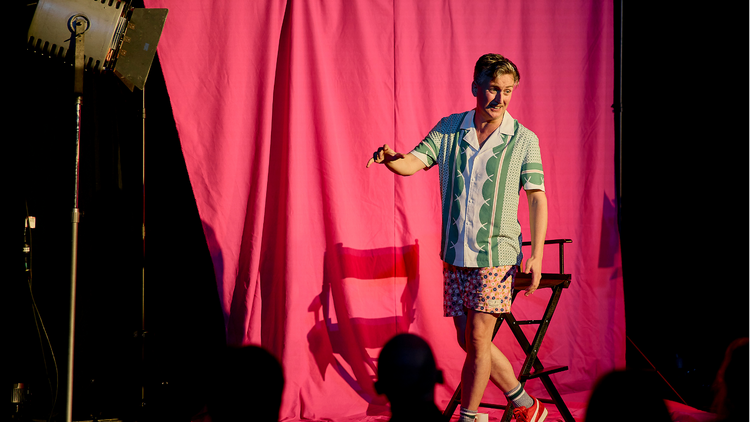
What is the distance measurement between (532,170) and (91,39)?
1.95 metres

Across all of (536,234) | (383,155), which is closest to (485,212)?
(536,234)

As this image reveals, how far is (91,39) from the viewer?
2.29 metres

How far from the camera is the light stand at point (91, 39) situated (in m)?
2.20

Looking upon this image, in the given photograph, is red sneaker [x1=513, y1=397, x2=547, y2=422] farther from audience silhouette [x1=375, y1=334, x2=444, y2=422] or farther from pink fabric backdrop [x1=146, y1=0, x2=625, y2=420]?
audience silhouette [x1=375, y1=334, x2=444, y2=422]

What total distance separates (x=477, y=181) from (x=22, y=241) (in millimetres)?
2284

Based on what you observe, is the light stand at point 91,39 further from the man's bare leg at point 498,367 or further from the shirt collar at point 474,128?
the man's bare leg at point 498,367

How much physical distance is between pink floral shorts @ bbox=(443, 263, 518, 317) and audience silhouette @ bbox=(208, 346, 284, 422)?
1.18 m

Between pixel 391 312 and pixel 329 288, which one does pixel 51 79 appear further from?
pixel 391 312

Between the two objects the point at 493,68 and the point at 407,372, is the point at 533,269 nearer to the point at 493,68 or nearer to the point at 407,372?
the point at 493,68

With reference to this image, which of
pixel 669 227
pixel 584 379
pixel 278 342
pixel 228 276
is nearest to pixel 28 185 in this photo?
pixel 228 276

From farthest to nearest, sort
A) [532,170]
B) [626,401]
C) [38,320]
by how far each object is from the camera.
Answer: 1. [38,320]
2. [532,170]
3. [626,401]

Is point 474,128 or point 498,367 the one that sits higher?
point 474,128

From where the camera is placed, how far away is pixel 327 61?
3.19m

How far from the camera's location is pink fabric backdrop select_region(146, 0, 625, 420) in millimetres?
3092
